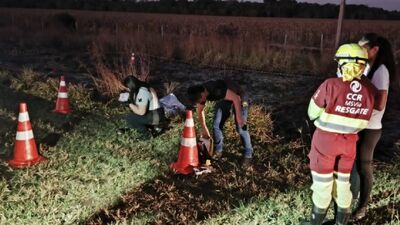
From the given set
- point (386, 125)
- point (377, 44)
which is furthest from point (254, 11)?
point (377, 44)

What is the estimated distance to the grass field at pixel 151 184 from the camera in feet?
12.5

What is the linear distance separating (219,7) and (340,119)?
5727cm

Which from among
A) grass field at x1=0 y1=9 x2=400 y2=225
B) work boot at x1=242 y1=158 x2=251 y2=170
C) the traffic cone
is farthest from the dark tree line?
work boot at x1=242 y1=158 x2=251 y2=170

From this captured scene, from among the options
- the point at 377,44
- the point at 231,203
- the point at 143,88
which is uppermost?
the point at 377,44

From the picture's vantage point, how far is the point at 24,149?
4.93m

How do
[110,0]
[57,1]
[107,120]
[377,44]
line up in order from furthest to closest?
[110,0]
[57,1]
[107,120]
[377,44]

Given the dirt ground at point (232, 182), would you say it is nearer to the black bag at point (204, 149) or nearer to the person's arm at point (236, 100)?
the black bag at point (204, 149)

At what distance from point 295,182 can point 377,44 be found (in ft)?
5.94

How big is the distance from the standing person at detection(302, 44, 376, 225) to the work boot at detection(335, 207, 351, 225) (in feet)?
0.27

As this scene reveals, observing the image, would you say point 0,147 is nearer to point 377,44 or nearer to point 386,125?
point 377,44

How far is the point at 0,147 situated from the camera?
558 cm

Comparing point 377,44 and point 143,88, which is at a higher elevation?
point 377,44

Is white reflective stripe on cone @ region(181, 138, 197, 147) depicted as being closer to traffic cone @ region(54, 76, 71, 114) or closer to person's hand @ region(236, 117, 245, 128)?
person's hand @ region(236, 117, 245, 128)

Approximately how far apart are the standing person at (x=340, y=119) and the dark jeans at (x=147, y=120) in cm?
315
